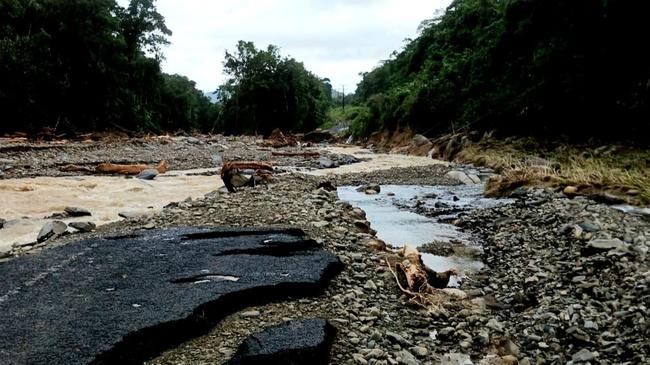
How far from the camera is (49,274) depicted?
3984 millimetres

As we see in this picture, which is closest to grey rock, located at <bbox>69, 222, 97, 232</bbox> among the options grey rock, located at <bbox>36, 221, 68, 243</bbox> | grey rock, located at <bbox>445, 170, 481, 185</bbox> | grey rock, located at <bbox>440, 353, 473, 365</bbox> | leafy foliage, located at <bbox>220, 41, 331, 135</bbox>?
grey rock, located at <bbox>36, 221, 68, 243</bbox>

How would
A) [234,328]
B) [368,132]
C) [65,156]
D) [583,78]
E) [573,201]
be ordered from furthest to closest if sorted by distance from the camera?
[368,132] < [65,156] < [583,78] < [573,201] < [234,328]

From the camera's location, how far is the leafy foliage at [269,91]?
156 ft

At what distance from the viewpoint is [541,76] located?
16.7 m

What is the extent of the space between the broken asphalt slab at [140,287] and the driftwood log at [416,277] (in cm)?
61

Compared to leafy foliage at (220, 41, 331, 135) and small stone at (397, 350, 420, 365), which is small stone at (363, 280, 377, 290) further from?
leafy foliage at (220, 41, 331, 135)

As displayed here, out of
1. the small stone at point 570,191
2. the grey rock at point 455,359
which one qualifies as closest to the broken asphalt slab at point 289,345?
the grey rock at point 455,359

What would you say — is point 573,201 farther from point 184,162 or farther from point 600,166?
point 184,162

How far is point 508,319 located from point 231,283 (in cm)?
231

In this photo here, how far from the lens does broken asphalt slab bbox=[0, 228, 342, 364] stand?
9.50 ft

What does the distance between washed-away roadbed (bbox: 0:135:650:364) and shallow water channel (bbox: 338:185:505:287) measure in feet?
1.01

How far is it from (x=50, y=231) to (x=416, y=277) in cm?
420

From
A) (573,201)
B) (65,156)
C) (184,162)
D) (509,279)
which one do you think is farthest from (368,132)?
(509,279)

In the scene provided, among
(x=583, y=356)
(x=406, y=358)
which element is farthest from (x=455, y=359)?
(x=583, y=356)
